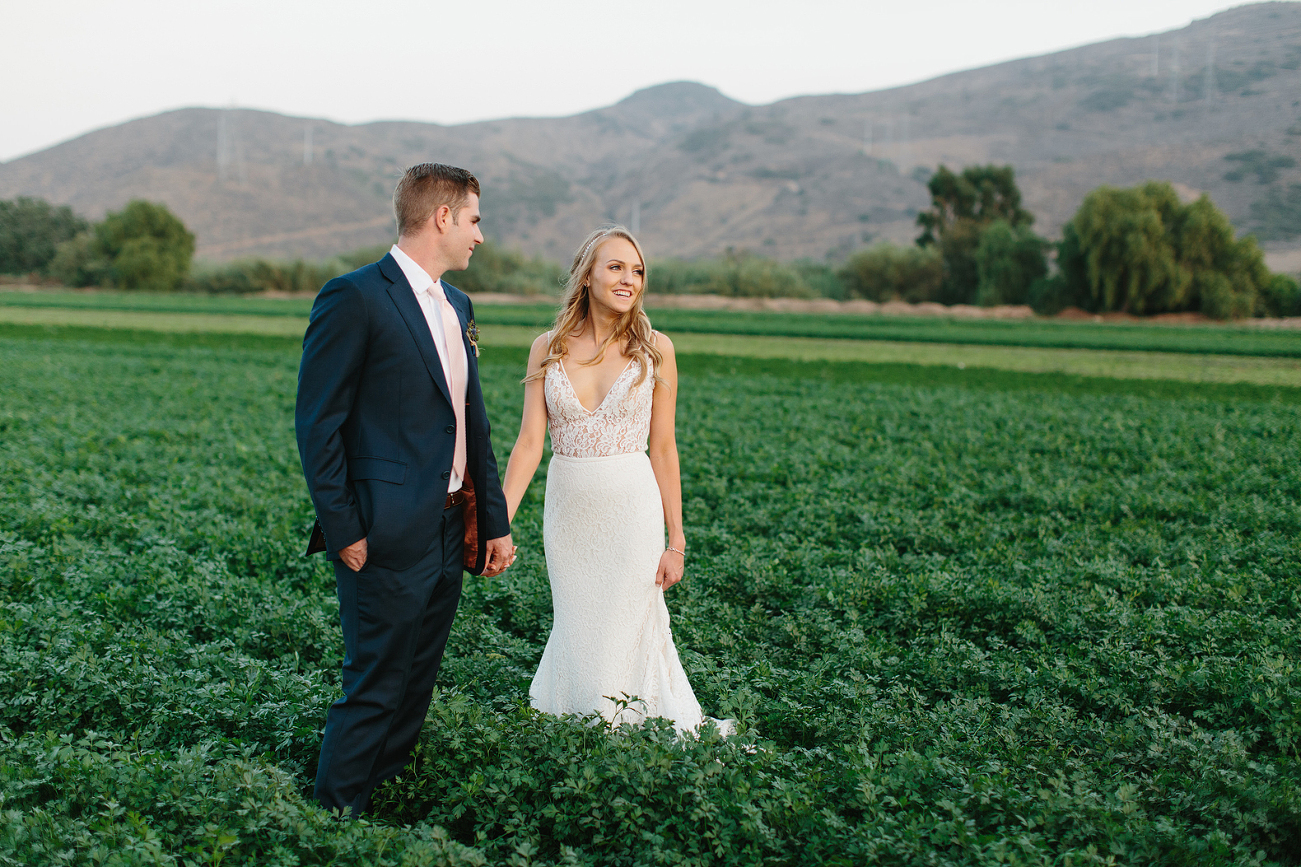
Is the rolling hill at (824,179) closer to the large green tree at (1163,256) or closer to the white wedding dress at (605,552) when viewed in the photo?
the large green tree at (1163,256)

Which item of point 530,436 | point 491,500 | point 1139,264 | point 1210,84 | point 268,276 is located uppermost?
point 1210,84

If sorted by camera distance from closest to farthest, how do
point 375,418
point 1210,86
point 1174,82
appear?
point 375,418
point 1210,86
point 1174,82

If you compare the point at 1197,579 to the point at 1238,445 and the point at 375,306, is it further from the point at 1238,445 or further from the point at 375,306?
the point at 1238,445

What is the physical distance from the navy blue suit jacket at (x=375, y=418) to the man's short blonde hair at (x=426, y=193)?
0.19 metres

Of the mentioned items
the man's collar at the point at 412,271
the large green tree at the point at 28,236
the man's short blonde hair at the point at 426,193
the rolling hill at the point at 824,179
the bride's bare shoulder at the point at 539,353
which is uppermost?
the rolling hill at the point at 824,179

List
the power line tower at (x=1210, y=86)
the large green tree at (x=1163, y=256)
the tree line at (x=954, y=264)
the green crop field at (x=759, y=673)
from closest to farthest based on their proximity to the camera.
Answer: the green crop field at (x=759, y=673), the large green tree at (x=1163, y=256), the tree line at (x=954, y=264), the power line tower at (x=1210, y=86)

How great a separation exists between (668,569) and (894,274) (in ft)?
225

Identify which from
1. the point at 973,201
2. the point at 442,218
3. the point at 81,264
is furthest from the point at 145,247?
the point at 442,218

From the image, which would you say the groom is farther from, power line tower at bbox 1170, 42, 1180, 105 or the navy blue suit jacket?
power line tower at bbox 1170, 42, 1180, 105

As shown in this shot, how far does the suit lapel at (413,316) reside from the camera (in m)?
3.37

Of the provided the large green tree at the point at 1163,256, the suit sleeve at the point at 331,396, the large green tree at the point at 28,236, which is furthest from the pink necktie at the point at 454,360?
the large green tree at the point at 28,236

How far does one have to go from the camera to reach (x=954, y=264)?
218ft

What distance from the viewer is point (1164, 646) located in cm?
585

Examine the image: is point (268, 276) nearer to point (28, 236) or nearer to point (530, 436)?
point (28, 236)
